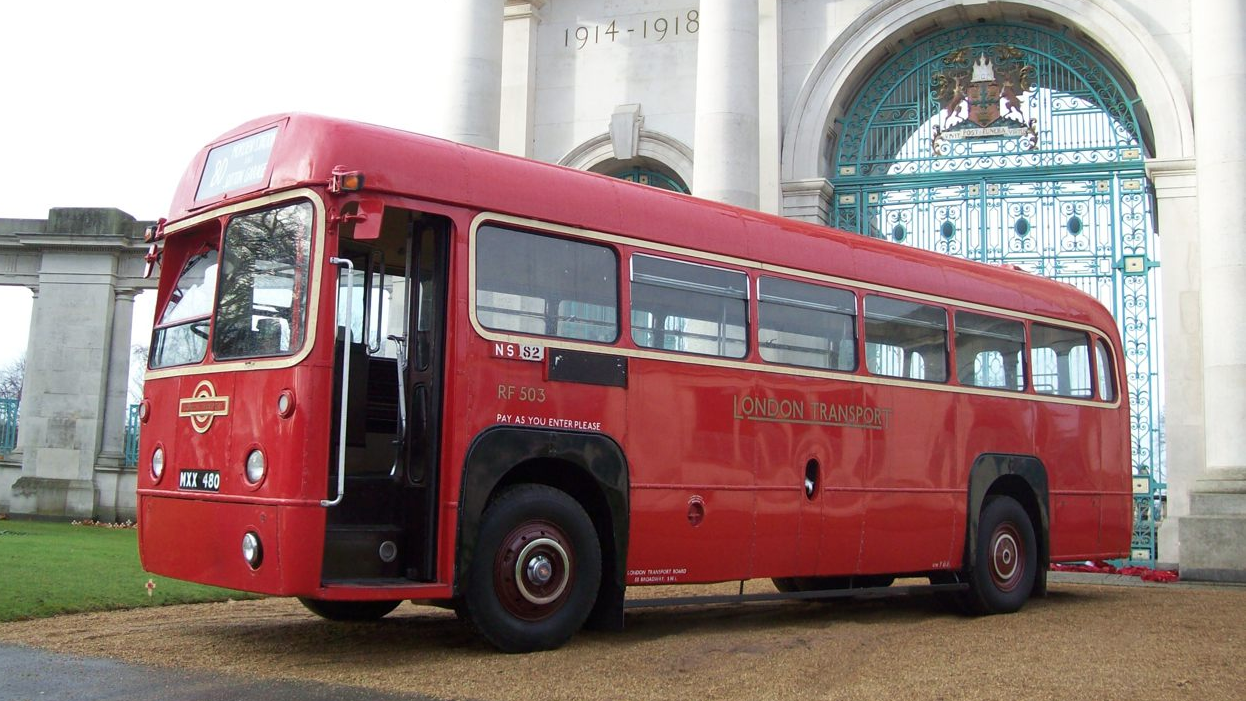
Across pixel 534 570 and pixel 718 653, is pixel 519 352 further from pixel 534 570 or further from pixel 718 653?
pixel 718 653

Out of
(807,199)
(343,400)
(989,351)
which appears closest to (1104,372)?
(989,351)

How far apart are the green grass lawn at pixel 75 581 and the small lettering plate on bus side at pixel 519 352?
4141 millimetres

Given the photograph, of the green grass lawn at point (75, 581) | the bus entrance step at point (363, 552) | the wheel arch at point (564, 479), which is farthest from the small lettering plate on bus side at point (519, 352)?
the green grass lawn at point (75, 581)

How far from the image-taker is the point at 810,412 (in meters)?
10.0

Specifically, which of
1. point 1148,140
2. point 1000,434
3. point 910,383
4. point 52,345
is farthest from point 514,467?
point 52,345

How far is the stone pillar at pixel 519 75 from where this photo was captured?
20906 millimetres

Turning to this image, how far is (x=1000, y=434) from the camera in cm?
1183

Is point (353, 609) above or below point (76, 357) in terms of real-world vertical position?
below

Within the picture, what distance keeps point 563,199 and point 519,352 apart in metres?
1.16

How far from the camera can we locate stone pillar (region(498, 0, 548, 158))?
20906 mm

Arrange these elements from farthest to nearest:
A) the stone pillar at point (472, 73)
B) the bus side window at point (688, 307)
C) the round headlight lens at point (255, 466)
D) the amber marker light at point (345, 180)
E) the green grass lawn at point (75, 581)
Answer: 1. the stone pillar at point (472, 73)
2. the green grass lawn at point (75, 581)
3. the bus side window at point (688, 307)
4. the amber marker light at point (345, 180)
5. the round headlight lens at point (255, 466)

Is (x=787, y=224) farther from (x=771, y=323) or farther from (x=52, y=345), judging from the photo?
(x=52, y=345)

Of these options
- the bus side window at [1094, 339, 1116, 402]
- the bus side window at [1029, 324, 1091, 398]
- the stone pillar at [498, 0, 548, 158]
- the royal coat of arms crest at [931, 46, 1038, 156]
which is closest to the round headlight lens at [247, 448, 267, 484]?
the bus side window at [1029, 324, 1091, 398]

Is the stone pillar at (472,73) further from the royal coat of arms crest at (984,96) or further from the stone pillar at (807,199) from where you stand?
the royal coat of arms crest at (984,96)
